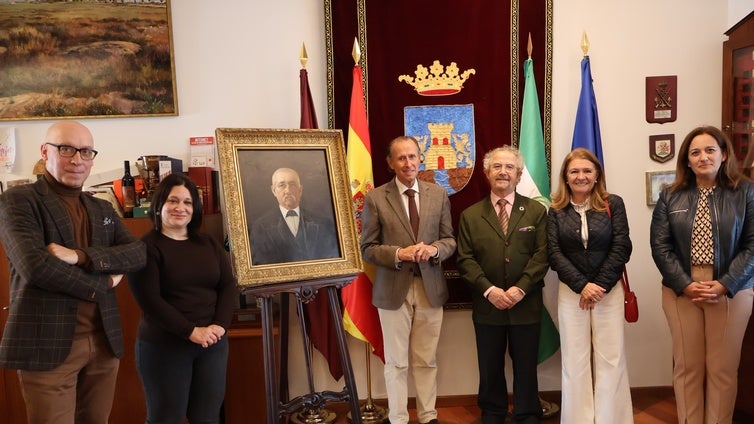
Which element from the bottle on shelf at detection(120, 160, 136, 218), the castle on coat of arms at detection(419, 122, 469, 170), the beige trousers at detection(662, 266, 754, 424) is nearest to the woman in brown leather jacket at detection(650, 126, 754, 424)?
the beige trousers at detection(662, 266, 754, 424)

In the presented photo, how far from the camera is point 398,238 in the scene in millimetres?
2928

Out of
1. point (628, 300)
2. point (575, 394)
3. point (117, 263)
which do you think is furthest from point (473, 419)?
point (117, 263)

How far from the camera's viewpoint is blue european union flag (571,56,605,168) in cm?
327

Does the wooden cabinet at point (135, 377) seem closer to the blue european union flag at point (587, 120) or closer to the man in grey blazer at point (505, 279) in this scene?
the man in grey blazer at point (505, 279)

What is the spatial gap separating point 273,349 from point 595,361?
1.68 metres

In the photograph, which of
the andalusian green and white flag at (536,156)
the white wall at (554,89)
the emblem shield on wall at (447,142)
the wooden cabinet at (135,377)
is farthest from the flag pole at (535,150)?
the wooden cabinet at (135,377)

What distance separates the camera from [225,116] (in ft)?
11.1

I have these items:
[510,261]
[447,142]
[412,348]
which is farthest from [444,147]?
[412,348]

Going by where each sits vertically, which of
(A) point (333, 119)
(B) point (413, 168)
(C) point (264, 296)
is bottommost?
(C) point (264, 296)

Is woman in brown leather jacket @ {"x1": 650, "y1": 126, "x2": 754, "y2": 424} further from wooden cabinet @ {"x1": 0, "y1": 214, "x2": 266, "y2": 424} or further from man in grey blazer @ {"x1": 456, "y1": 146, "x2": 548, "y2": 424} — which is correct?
wooden cabinet @ {"x1": 0, "y1": 214, "x2": 266, "y2": 424}

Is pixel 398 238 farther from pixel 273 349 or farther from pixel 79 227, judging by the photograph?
pixel 79 227

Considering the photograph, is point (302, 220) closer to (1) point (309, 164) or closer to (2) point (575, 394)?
(1) point (309, 164)

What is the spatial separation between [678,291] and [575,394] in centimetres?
74

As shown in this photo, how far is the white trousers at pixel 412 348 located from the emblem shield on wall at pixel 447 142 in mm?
784
